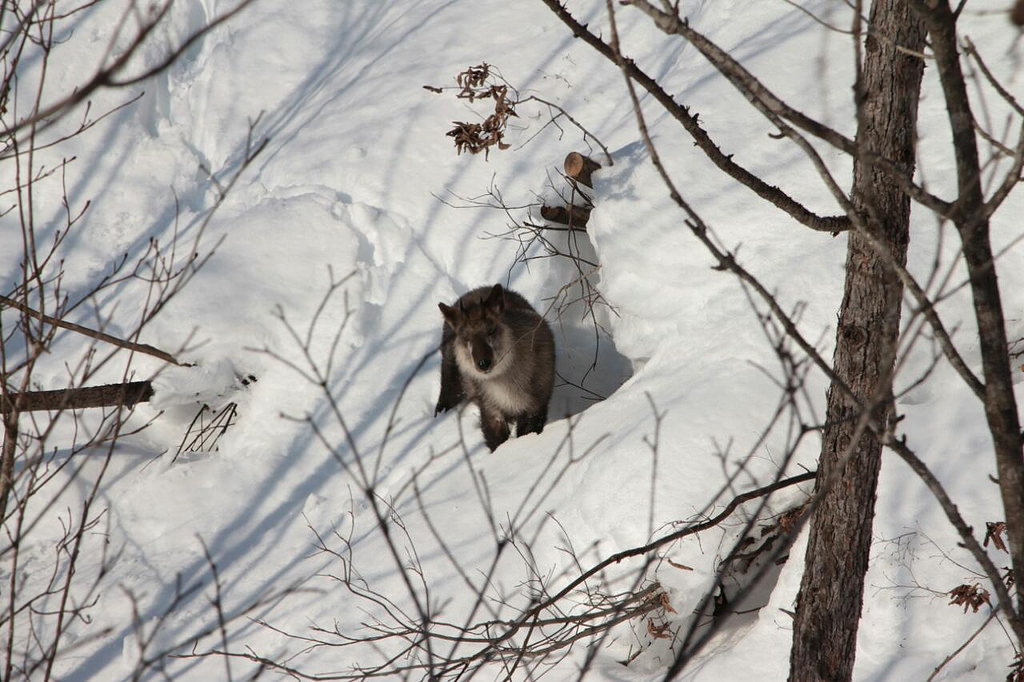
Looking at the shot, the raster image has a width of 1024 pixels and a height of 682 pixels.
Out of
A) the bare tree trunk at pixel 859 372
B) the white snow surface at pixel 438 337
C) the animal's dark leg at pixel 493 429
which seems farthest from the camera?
the animal's dark leg at pixel 493 429

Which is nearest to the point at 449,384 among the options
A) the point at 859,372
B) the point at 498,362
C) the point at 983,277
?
the point at 498,362

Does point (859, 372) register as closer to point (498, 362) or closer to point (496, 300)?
Result: point (496, 300)

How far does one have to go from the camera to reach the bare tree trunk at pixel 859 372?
→ 98.6 inches

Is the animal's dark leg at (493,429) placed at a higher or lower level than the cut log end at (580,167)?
lower

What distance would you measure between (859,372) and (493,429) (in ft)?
11.4

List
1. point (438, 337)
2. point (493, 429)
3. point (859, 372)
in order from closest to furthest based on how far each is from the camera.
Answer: point (859, 372) < point (493, 429) < point (438, 337)

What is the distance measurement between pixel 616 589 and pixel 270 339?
136 inches

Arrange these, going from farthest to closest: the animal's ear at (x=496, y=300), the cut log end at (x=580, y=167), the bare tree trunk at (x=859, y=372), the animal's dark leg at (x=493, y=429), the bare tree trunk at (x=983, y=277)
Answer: the cut log end at (x=580, y=167) < the animal's dark leg at (x=493, y=429) < the animal's ear at (x=496, y=300) < the bare tree trunk at (x=859, y=372) < the bare tree trunk at (x=983, y=277)

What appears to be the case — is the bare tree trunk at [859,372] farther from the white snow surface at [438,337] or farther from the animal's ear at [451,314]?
the animal's ear at [451,314]

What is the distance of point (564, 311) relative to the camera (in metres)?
6.50

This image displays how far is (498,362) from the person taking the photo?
18.7ft

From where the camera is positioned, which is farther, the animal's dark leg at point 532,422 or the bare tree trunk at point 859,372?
the animal's dark leg at point 532,422

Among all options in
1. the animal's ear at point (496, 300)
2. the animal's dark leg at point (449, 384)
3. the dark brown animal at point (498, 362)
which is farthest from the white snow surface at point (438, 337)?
the animal's ear at point (496, 300)

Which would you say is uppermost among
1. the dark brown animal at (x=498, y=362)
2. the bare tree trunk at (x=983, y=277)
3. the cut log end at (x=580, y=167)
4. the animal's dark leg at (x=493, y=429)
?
the cut log end at (x=580, y=167)
